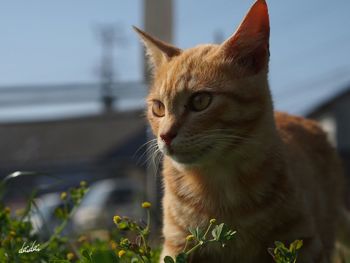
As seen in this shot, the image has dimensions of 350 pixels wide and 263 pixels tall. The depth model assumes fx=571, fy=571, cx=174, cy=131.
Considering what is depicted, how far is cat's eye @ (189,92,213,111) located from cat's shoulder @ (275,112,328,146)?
957mm

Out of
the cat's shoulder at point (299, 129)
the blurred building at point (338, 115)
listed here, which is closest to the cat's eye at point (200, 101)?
the cat's shoulder at point (299, 129)

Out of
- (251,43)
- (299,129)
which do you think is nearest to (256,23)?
(251,43)

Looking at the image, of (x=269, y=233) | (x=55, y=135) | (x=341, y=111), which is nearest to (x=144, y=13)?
(x=269, y=233)

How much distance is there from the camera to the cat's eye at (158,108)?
7.82 ft

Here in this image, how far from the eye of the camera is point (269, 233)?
6.97ft

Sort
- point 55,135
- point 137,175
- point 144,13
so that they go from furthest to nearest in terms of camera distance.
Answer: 1. point 55,135
2. point 137,175
3. point 144,13

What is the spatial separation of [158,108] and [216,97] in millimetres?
314

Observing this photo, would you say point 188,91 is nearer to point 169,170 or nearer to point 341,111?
point 169,170

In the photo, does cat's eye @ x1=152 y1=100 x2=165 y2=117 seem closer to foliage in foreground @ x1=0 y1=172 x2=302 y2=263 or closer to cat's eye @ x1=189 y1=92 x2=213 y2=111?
cat's eye @ x1=189 y1=92 x2=213 y2=111

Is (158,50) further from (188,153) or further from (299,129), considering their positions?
(299,129)

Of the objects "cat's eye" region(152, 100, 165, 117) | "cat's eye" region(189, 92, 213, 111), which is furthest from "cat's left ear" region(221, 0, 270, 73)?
"cat's eye" region(152, 100, 165, 117)

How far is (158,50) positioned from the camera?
2680mm

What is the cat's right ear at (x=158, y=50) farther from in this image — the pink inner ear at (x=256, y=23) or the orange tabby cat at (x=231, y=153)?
the pink inner ear at (x=256, y=23)

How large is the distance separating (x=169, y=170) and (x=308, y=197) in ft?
2.17
